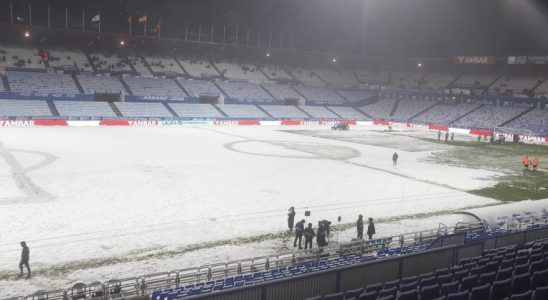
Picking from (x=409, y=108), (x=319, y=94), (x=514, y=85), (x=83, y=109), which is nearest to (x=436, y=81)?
(x=409, y=108)

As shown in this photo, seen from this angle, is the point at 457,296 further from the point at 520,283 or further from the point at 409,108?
the point at 409,108

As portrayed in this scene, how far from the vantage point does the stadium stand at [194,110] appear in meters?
70.6

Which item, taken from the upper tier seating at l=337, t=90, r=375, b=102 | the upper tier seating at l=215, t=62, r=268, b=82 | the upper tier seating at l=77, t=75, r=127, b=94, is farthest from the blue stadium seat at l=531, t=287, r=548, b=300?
the upper tier seating at l=337, t=90, r=375, b=102

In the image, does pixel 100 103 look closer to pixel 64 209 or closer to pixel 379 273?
pixel 64 209

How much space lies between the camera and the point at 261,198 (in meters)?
25.8

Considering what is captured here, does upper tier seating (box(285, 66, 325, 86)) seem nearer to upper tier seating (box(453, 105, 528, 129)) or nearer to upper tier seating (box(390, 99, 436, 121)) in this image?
upper tier seating (box(390, 99, 436, 121))

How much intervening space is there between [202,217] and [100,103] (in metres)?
50.7

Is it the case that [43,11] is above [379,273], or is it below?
above

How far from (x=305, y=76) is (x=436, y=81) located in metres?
28.4

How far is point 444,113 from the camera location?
85.6 meters

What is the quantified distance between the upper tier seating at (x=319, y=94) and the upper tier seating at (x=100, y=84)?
36.9 metres

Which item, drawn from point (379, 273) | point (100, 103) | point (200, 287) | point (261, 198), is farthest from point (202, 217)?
point (100, 103)

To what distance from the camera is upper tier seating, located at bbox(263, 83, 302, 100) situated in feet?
288

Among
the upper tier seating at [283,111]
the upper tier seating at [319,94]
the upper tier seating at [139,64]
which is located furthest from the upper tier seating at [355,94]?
the upper tier seating at [139,64]
